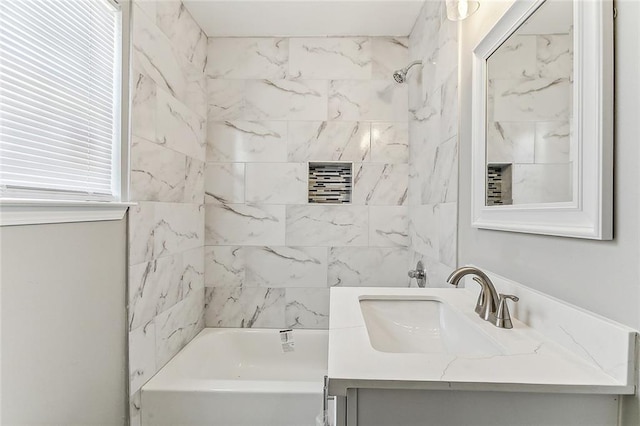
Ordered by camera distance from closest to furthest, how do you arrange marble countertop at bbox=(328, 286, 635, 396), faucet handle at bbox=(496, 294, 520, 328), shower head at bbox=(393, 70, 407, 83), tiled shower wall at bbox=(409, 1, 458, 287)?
marble countertop at bbox=(328, 286, 635, 396)
faucet handle at bbox=(496, 294, 520, 328)
tiled shower wall at bbox=(409, 1, 458, 287)
shower head at bbox=(393, 70, 407, 83)

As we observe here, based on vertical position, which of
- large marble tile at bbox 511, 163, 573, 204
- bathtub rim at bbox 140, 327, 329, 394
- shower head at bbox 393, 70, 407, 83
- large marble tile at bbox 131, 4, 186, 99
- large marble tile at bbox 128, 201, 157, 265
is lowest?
bathtub rim at bbox 140, 327, 329, 394

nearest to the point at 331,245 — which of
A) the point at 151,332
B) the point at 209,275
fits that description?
the point at 209,275

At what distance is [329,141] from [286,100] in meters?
0.43

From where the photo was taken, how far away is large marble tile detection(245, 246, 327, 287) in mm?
2422

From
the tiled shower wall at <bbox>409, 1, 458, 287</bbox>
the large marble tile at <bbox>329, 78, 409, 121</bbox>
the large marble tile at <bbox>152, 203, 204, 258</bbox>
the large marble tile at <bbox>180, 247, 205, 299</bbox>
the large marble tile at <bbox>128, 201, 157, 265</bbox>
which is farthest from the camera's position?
the large marble tile at <bbox>329, 78, 409, 121</bbox>

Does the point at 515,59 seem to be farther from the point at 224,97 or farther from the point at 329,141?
the point at 224,97

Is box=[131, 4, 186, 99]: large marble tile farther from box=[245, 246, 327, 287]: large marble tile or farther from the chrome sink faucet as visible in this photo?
the chrome sink faucet

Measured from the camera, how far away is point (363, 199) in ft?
7.94

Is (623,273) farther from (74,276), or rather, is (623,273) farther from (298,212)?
(298,212)

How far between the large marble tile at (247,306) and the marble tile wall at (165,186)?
3.8 inches

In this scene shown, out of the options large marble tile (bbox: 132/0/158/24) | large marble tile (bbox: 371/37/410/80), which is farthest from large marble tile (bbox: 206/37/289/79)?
large marble tile (bbox: 132/0/158/24)

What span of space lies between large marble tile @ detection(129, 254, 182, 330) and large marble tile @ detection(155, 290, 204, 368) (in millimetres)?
65

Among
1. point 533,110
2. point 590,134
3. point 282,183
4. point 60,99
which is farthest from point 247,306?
point 590,134

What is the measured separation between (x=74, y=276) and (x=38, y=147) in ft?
1.45
